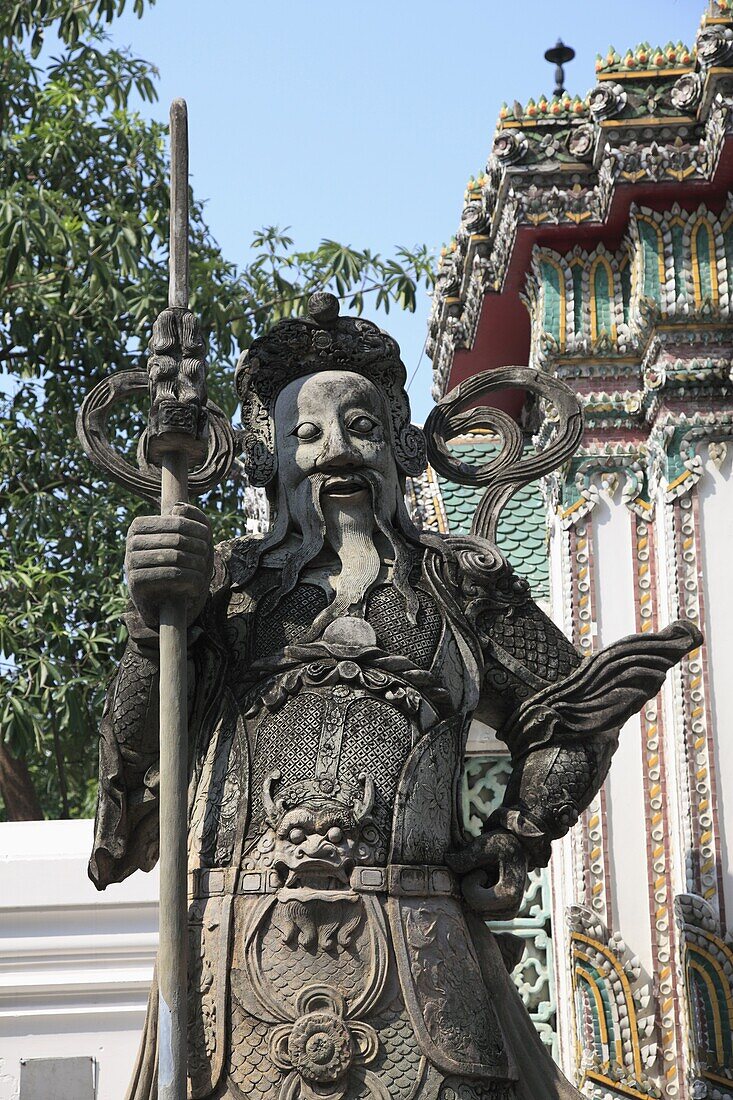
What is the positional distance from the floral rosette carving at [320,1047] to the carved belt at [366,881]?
0.93 ft

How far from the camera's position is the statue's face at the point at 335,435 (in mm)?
4930

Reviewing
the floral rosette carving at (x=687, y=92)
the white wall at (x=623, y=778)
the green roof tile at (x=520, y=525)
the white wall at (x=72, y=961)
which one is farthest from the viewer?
the green roof tile at (x=520, y=525)

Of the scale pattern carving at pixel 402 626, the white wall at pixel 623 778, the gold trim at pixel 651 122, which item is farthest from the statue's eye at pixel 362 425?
the gold trim at pixel 651 122

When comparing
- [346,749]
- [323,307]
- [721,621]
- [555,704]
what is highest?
[323,307]

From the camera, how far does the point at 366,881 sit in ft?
14.5

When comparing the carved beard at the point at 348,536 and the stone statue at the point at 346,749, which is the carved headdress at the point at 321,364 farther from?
the carved beard at the point at 348,536

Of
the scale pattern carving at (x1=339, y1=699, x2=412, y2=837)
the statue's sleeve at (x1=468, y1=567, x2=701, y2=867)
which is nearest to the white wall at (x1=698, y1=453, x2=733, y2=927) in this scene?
the statue's sleeve at (x1=468, y1=567, x2=701, y2=867)

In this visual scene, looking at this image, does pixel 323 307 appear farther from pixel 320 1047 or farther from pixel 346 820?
pixel 320 1047

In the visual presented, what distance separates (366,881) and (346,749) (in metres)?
0.34

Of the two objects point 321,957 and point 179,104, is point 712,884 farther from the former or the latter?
point 179,104

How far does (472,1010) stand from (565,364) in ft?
15.6

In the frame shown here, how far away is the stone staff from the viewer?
423 cm

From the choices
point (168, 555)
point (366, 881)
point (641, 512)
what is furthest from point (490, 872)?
point (641, 512)

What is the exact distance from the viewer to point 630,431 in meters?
8.66
